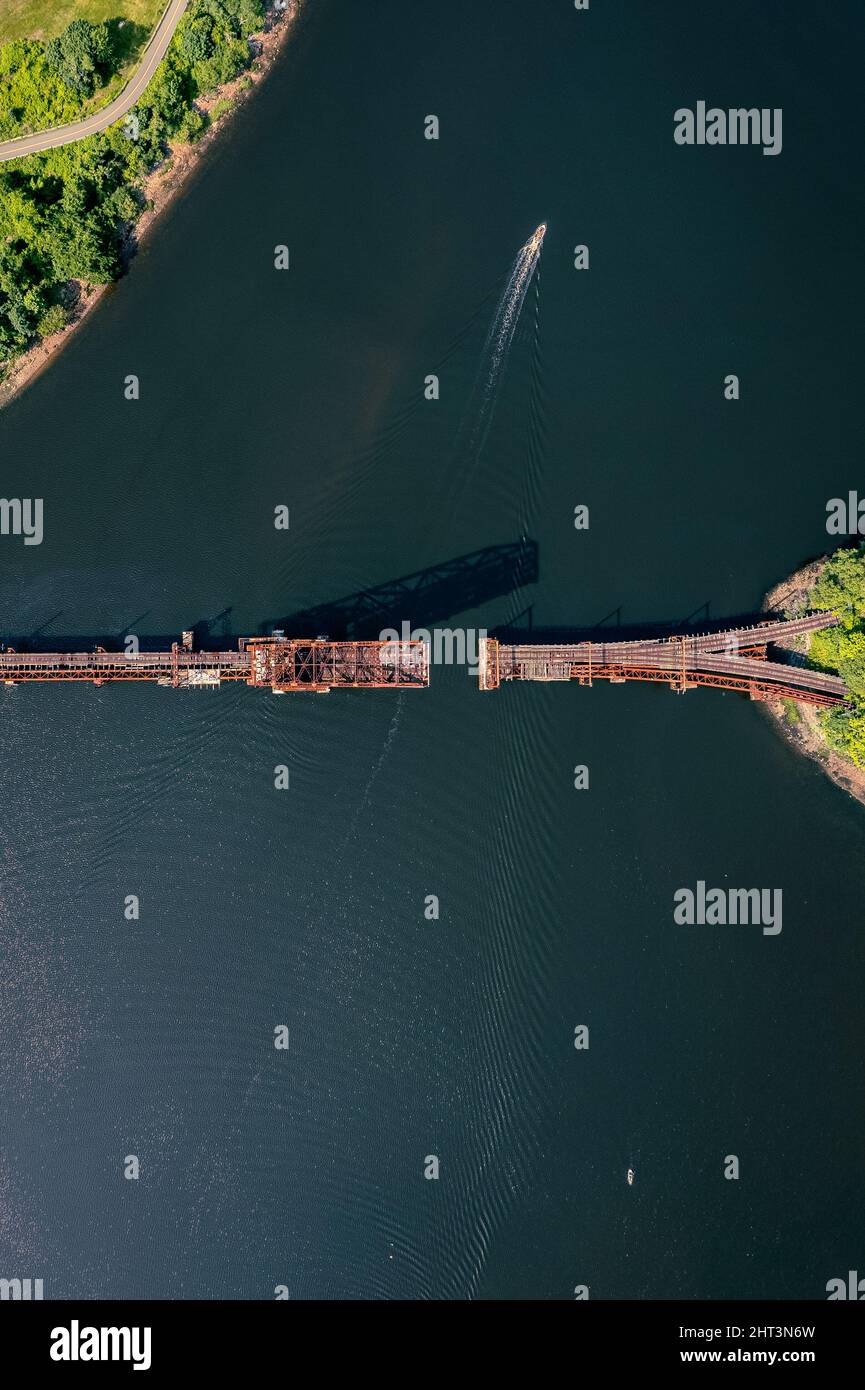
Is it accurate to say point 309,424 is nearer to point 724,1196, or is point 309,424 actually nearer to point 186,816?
point 186,816

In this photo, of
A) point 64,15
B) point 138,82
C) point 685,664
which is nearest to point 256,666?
point 685,664

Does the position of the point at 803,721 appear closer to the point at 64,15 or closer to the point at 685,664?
the point at 685,664

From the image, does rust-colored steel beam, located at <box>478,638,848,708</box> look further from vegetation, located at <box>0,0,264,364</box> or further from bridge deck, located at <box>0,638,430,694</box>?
vegetation, located at <box>0,0,264,364</box>

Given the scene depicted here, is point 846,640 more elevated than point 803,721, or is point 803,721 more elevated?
point 846,640

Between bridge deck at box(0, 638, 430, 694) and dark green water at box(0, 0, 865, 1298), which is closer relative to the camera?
bridge deck at box(0, 638, 430, 694)

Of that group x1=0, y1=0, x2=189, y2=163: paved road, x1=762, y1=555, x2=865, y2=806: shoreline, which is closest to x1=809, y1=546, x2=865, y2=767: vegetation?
x1=762, y1=555, x2=865, y2=806: shoreline

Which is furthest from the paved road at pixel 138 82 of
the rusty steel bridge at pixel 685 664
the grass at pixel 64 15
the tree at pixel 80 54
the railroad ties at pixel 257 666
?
the rusty steel bridge at pixel 685 664
